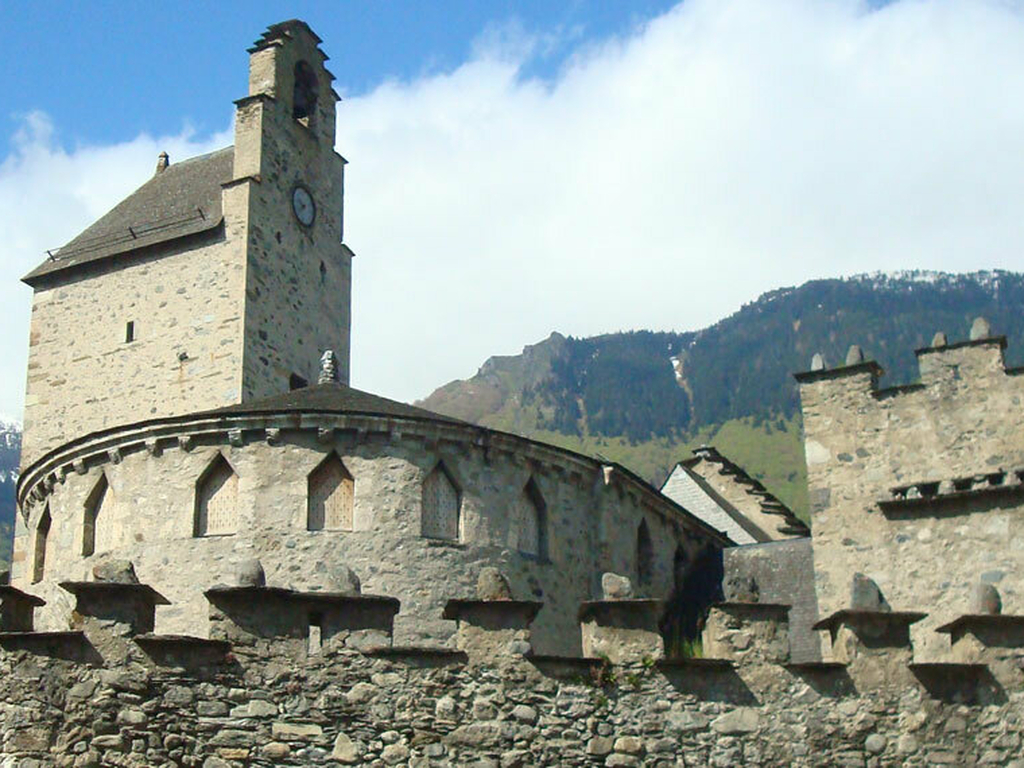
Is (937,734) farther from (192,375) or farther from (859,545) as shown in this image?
(192,375)

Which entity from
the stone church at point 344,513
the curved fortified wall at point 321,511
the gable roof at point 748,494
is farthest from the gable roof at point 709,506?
the curved fortified wall at point 321,511

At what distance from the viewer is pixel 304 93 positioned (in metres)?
42.5

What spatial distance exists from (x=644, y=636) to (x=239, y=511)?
Answer: 870 cm

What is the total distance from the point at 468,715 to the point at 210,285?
23.2m

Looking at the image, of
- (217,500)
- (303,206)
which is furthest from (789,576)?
(303,206)

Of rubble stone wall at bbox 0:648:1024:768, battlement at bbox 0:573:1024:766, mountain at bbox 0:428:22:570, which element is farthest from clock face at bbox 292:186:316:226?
mountain at bbox 0:428:22:570

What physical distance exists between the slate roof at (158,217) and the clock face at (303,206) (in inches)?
73.2

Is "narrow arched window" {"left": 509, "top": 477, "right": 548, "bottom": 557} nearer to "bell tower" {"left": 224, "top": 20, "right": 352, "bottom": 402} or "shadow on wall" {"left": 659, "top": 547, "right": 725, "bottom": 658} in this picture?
"shadow on wall" {"left": 659, "top": 547, "right": 725, "bottom": 658}

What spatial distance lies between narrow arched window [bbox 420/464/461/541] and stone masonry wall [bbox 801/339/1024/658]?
6324 millimetres

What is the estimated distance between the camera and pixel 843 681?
57.8ft

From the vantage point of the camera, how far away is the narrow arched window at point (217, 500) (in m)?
23.8

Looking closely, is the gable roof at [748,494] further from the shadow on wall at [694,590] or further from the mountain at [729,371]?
the mountain at [729,371]

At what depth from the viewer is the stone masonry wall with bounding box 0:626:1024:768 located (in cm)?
1628

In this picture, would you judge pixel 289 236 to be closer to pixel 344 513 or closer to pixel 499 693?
pixel 344 513
